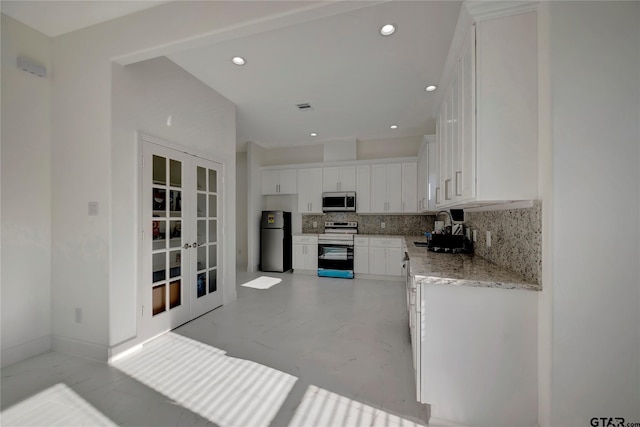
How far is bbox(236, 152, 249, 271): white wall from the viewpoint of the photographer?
20.9ft

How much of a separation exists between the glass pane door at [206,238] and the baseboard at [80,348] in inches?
37.2

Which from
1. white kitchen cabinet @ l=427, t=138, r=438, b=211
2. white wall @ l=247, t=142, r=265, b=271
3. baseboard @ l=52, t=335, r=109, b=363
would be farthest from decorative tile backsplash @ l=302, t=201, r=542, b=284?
white wall @ l=247, t=142, r=265, b=271

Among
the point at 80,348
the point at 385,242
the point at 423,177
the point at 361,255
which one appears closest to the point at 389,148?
the point at 423,177

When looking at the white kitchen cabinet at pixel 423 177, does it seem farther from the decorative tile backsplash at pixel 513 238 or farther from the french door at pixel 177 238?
the french door at pixel 177 238

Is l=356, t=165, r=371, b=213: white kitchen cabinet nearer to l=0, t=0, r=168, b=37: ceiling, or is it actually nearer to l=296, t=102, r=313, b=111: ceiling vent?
l=296, t=102, r=313, b=111: ceiling vent

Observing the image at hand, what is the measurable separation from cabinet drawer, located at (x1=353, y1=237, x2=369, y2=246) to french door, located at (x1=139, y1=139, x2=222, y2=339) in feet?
8.82

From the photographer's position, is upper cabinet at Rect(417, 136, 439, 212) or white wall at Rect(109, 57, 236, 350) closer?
white wall at Rect(109, 57, 236, 350)

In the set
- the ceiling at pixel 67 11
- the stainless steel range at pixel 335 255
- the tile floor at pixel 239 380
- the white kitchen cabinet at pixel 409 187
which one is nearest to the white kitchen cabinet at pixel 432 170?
the white kitchen cabinet at pixel 409 187

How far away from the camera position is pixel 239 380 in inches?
78.8

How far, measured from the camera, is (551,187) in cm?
132

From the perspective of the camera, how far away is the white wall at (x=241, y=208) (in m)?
6.36

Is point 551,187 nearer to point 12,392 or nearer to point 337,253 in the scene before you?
point 12,392

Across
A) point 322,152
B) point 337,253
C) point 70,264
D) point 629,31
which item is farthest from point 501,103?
point 322,152

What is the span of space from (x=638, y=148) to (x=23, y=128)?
417 cm
